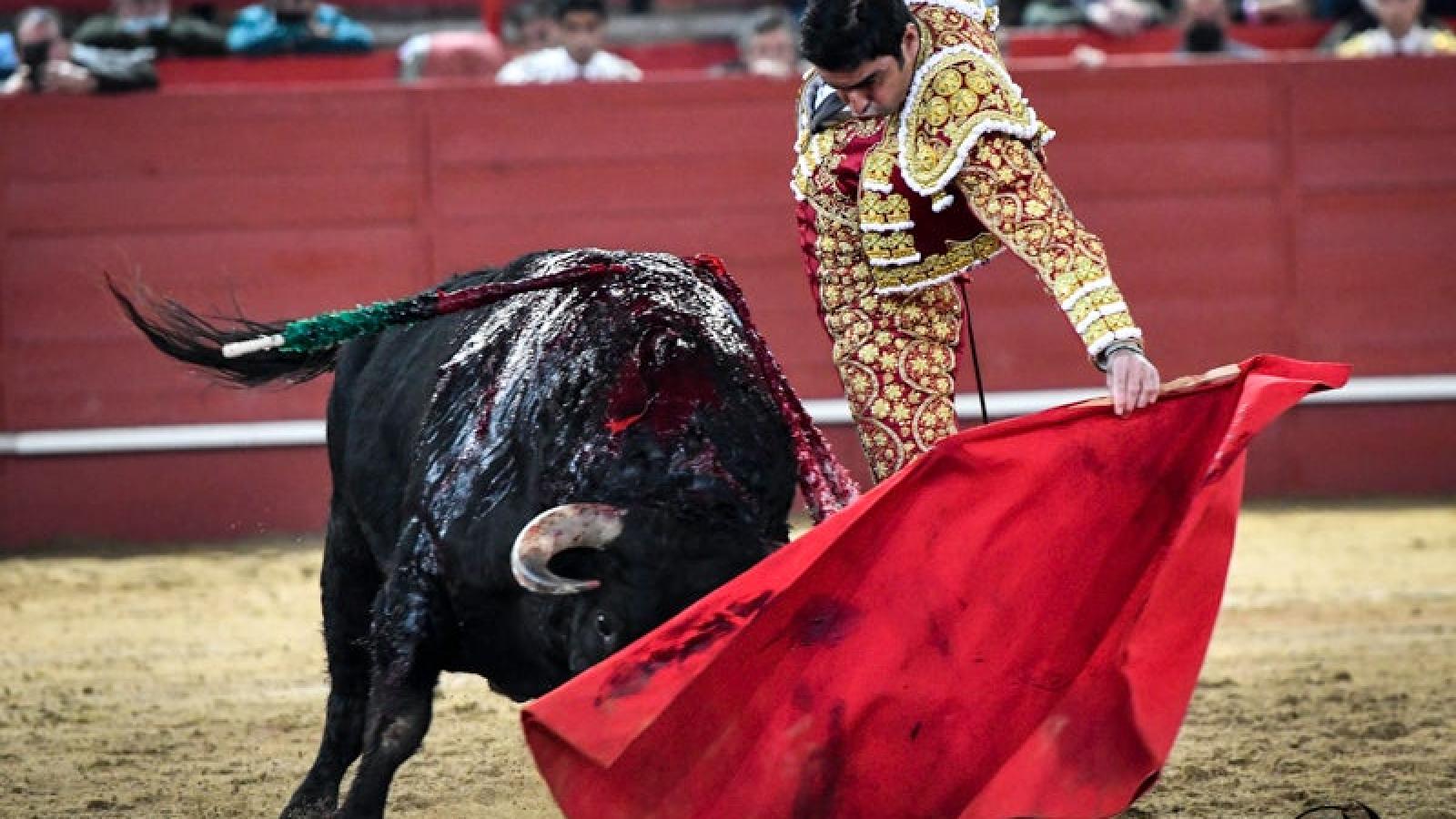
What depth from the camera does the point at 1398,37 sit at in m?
6.95

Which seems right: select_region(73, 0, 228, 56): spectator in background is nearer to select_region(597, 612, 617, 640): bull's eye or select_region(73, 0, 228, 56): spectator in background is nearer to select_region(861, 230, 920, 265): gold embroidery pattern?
select_region(861, 230, 920, 265): gold embroidery pattern

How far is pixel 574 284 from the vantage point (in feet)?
10.1

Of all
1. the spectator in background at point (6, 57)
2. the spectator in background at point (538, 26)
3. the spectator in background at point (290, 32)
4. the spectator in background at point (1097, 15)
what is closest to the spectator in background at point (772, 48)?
the spectator in background at point (538, 26)

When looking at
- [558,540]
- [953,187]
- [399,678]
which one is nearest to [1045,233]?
[953,187]

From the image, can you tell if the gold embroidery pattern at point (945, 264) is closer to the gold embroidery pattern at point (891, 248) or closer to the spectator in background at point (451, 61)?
the gold embroidery pattern at point (891, 248)

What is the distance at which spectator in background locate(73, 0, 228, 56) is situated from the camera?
6.84m

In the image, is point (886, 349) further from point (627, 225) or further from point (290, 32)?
point (290, 32)

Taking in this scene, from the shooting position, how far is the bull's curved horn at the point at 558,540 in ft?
8.39

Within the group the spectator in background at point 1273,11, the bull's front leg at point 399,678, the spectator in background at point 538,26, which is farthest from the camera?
the spectator in background at point 1273,11

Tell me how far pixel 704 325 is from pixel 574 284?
29 cm

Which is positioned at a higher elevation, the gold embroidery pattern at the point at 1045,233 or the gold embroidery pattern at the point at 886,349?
the gold embroidery pattern at the point at 1045,233

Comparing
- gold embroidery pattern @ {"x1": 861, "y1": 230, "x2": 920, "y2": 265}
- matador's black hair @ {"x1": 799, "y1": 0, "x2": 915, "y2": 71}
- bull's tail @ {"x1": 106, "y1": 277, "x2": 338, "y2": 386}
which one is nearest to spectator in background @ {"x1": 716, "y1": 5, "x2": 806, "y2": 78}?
bull's tail @ {"x1": 106, "y1": 277, "x2": 338, "y2": 386}

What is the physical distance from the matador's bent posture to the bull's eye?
53 centimetres

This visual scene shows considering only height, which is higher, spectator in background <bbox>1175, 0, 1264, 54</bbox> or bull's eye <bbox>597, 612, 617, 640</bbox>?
bull's eye <bbox>597, 612, 617, 640</bbox>
